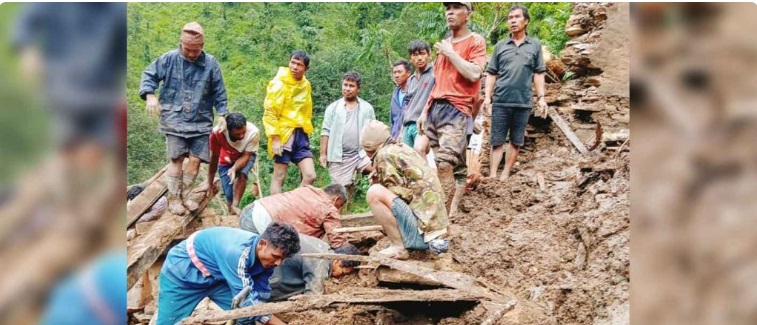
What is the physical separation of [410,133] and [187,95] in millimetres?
1502

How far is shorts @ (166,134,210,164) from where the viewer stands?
9.61 feet

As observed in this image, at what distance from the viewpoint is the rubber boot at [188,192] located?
3.36 metres

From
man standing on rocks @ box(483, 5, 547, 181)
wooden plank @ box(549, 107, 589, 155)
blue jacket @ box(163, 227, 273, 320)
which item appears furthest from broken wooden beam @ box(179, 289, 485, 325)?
wooden plank @ box(549, 107, 589, 155)

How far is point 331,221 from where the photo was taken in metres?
3.46

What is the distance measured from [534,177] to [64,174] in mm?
3180

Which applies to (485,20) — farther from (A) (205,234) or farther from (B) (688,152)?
(B) (688,152)

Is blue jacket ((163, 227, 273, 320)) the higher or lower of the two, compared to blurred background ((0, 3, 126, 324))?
lower

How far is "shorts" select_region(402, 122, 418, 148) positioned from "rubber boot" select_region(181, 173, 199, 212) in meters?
1.36

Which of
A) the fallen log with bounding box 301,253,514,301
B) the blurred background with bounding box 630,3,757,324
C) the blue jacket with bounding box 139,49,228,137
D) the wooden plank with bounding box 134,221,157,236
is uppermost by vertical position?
the blurred background with bounding box 630,3,757,324

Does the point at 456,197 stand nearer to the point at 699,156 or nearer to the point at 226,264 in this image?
the point at 226,264

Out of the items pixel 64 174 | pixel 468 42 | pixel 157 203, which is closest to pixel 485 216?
pixel 468 42

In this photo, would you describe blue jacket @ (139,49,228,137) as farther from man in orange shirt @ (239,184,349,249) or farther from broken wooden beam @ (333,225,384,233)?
broken wooden beam @ (333,225,384,233)

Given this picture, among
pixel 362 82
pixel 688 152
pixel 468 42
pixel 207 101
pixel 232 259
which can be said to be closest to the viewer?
pixel 688 152

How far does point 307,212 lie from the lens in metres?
3.37
